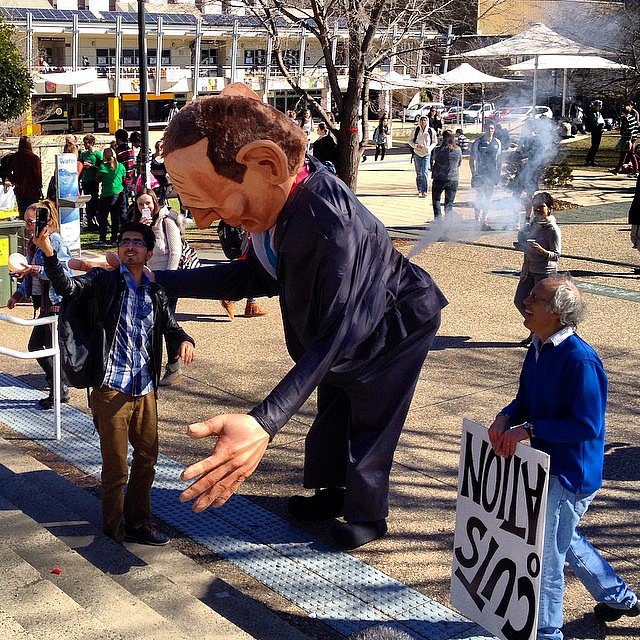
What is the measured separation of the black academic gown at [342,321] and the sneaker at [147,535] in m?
0.81

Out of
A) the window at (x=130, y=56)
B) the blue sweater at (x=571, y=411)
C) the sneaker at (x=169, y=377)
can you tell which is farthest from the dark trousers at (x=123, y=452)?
the window at (x=130, y=56)

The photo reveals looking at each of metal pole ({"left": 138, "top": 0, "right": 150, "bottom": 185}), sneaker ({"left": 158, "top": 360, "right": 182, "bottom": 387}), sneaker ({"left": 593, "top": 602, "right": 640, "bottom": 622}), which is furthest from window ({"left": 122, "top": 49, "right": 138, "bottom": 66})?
sneaker ({"left": 593, "top": 602, "right": 640, "bottom": 622})

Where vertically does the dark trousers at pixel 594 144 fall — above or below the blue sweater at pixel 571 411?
above

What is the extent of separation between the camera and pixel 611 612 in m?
4.06

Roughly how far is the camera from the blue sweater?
245cm

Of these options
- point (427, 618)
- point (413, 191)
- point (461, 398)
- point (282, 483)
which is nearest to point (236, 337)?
point (461, 398)

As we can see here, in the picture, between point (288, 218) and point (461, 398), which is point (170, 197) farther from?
point (288, 218)

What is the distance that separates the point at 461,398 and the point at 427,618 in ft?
10.1

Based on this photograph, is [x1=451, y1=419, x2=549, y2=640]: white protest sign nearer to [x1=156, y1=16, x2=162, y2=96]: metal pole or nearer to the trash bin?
the trash bin

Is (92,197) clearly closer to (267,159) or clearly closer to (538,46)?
(538,46)

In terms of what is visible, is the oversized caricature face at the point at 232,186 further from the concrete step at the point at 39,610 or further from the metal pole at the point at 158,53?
the metal pole at the point at 158,53

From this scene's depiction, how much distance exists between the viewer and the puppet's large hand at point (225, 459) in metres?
2.88

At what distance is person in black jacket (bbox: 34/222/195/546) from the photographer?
15.5 ft

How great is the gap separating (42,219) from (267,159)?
175 centimetres
